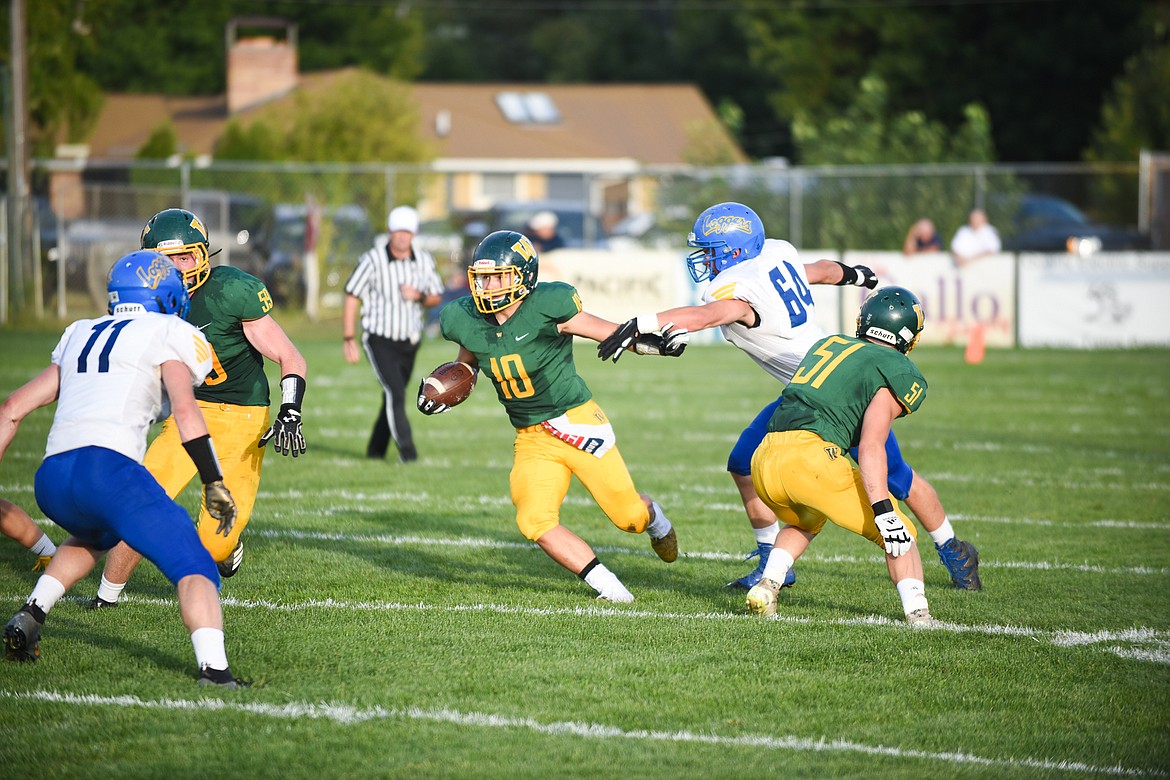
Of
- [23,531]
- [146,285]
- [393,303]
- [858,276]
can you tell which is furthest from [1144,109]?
[146,285]

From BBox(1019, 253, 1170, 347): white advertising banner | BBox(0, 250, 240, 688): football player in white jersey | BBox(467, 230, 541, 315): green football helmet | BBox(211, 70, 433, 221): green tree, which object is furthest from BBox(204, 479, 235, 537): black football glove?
BBox(211, 70, 433, 221): green tree

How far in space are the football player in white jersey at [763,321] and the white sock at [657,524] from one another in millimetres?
442

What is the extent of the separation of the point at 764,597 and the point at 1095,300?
48.6 ft

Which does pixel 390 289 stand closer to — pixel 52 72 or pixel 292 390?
pixel 292 390

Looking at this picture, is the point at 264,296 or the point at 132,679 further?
the point at 264,296

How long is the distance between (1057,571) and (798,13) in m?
31.4

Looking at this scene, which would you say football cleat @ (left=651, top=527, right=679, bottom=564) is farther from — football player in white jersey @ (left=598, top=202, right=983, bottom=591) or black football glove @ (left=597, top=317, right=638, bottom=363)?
black football glove @ (left=597, top=317, right=638, bottom=363)

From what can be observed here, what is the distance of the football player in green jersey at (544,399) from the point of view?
5.67 metres

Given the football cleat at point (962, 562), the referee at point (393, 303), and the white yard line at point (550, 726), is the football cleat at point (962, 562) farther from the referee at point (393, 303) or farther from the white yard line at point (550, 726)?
the referee at point (393, 303)

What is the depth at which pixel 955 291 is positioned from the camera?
18.7 meters

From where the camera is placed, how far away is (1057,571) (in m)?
6.50

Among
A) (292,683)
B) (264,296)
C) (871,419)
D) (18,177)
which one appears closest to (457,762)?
(292,683)

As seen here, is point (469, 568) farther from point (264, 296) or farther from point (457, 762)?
point (457, 762)

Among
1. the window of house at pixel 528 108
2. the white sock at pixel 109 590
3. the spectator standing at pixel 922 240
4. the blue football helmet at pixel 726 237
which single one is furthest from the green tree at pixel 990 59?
the white sock at pixel 109 590
